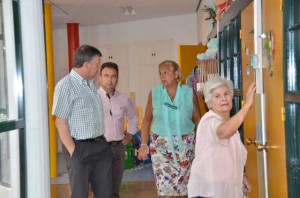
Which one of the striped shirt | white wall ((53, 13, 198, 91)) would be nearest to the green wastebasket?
white wall ((53, 13, 198, 91))

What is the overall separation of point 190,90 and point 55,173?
385cm

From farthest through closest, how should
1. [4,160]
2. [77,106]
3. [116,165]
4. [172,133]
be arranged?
[116,165], [172,133], [77,106], [4,160]

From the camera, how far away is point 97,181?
323 centimetres

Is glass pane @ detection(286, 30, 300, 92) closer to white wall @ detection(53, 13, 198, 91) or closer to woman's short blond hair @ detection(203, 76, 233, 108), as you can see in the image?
woman's short blond hair @ detection(203, 76, 233, 108)

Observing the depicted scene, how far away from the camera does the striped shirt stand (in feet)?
9.69

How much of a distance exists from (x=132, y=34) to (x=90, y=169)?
6599 millimetres

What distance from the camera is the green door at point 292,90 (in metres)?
1.92

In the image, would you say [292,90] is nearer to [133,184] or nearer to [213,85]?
[213,85]

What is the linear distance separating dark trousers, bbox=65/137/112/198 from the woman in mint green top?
590 millimetres

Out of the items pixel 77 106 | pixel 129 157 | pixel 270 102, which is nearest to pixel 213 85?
pixel 270 102

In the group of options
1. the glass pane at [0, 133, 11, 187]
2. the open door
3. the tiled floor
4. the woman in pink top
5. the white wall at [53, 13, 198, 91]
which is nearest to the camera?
the glass pane at [0, 133, 11, 187]

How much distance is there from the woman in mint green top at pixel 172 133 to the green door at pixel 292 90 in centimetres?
165

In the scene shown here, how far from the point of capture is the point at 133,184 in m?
5.93

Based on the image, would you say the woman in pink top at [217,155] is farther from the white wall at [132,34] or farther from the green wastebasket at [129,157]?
the white wall at [132,34]
